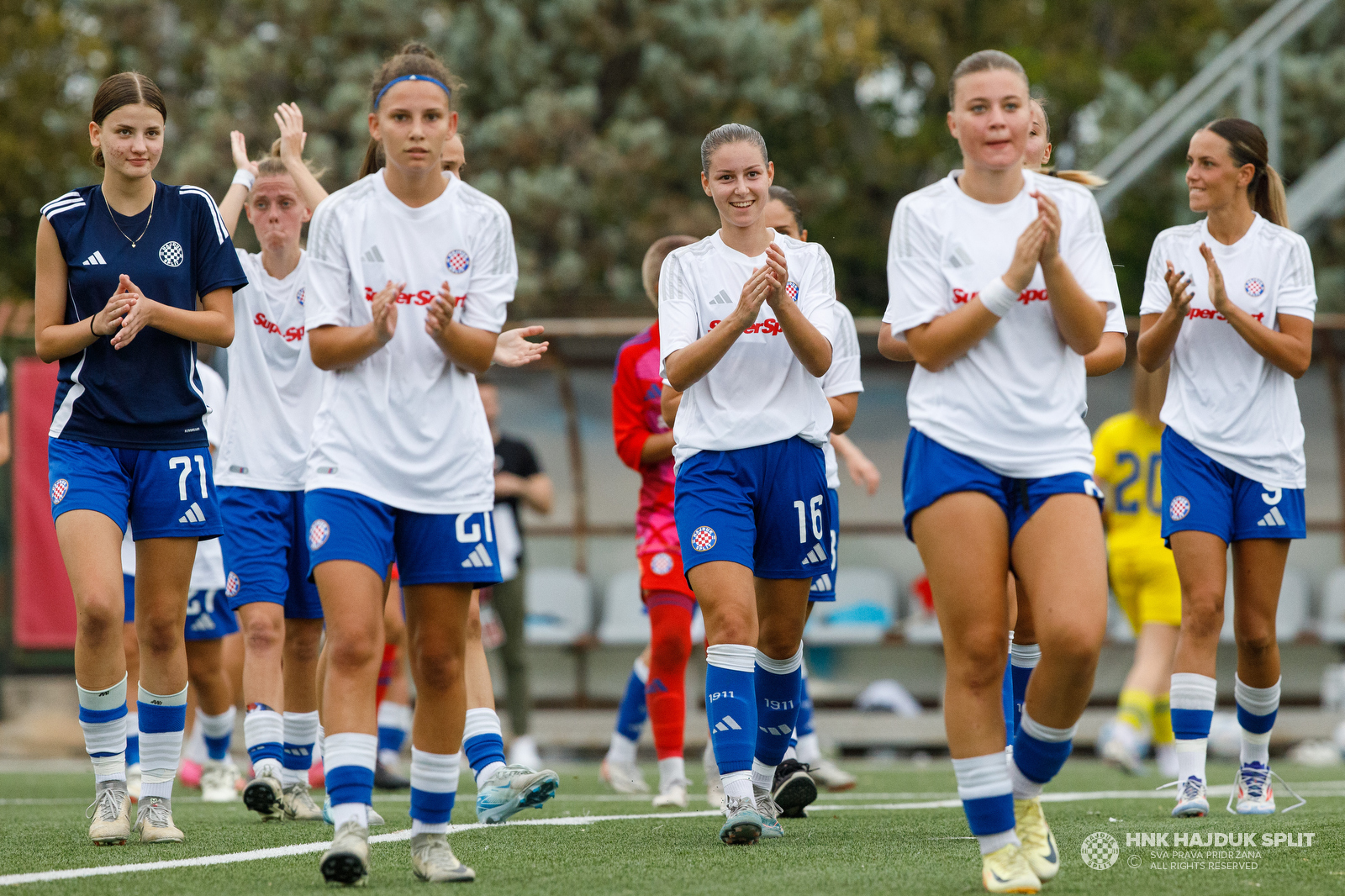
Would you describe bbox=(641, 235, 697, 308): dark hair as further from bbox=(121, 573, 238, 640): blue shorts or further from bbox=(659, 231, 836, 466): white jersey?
bbox=(121, 573, 238, 640): blue shorts

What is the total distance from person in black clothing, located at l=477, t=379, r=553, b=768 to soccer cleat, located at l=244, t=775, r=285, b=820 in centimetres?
455

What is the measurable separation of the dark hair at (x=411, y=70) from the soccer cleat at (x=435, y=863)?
2.11m

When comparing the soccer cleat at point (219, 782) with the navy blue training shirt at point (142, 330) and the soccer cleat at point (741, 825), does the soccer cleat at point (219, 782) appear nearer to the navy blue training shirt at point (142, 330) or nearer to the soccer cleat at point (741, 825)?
the navy blue training shirt at point (142, 330)

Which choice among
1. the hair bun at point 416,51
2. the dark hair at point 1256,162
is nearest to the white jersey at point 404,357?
the hair bun at point 416,51

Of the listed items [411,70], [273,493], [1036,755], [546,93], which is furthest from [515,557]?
[546,93]

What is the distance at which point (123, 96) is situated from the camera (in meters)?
5.64

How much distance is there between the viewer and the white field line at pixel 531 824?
469cm

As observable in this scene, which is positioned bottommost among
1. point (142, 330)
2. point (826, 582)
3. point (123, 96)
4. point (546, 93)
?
point (826, 582)

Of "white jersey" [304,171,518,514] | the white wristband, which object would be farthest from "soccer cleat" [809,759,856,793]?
the white wristband

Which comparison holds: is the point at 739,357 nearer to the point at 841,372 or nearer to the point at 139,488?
the point at 841,372

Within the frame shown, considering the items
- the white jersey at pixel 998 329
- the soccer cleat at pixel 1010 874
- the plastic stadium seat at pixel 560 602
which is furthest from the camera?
the plastic stadium seat at pixel 560 602

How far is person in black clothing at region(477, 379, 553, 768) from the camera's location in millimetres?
11055

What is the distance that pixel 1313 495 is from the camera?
13.7 meters

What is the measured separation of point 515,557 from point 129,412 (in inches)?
220
